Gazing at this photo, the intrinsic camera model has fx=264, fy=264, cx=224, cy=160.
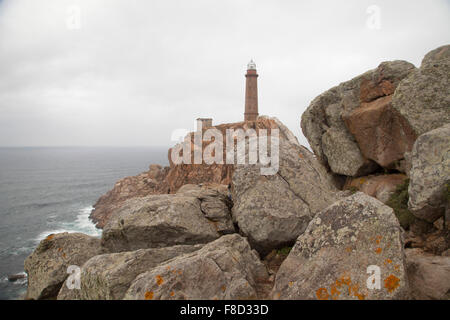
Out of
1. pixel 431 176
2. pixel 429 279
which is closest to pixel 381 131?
pixel 431 176

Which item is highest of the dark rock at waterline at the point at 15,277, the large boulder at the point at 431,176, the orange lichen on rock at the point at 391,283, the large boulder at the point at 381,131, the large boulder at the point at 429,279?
the large boulder at the point at 381,131

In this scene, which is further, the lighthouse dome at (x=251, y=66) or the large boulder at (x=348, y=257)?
the lighthouse dome at (x=251, y=66)

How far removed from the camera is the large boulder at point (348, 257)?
548 cm

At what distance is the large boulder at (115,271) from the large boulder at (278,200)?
2.16m

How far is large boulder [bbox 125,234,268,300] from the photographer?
5.55m

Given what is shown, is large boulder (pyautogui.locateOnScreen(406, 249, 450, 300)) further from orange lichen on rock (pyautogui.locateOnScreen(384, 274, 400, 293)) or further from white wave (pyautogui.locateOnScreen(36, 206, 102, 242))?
white wave (pyautogui.locateOnScreen(36, 206, 102, 242))

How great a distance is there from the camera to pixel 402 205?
12422mm

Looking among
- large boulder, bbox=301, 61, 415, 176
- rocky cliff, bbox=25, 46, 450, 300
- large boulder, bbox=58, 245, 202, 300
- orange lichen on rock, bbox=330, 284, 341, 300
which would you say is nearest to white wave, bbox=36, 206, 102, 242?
large boulder, bbox=301, 61, 415, 176

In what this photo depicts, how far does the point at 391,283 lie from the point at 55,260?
10.1 metres

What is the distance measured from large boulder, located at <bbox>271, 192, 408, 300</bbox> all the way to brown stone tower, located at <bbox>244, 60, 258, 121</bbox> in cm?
6538

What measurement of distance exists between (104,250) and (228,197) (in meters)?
4.94

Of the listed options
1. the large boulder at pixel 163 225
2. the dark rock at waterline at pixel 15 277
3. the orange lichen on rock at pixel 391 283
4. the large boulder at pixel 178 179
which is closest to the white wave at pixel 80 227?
the large boulder at pixel 178 179

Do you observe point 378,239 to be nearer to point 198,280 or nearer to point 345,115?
point 198,280

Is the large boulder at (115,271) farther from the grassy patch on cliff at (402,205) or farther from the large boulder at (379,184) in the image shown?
the large boulder at (379,184)
